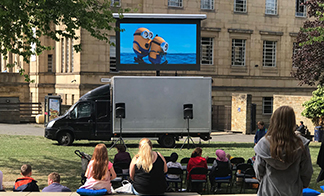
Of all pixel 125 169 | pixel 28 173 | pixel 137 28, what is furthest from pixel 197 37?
pixel 28 173

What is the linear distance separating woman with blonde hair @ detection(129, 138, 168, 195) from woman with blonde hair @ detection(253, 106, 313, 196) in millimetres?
2504

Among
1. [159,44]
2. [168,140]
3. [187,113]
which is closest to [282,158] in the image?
[187,113]

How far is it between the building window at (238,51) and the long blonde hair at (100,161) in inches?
1227

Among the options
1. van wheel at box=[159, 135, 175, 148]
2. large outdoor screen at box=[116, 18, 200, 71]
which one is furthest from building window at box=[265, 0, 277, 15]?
van wheel at box=[159, 135, 175, 148]

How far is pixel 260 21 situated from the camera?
38.6 meters

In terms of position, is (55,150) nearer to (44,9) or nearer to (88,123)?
(88,123)

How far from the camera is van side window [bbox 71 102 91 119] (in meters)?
22.2

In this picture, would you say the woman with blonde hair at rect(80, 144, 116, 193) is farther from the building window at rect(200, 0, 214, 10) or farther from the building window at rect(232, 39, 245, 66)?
the building window at rect(232, 39, 245, 66)

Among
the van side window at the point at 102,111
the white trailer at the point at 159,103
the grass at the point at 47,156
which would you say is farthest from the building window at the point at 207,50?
the van side window at the point at 102,111

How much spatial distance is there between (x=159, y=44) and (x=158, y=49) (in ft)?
1.15

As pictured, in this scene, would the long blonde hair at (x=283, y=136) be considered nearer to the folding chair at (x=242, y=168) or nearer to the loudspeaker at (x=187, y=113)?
the folding chair at (x=242, y=168)

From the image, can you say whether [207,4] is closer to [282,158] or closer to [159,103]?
[159,103]

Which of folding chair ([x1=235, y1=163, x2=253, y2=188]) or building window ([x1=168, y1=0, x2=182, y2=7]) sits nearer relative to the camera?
folding chair ([x1=235, y1=163, x2=253, y2=188])

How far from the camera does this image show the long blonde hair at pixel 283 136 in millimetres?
5012
